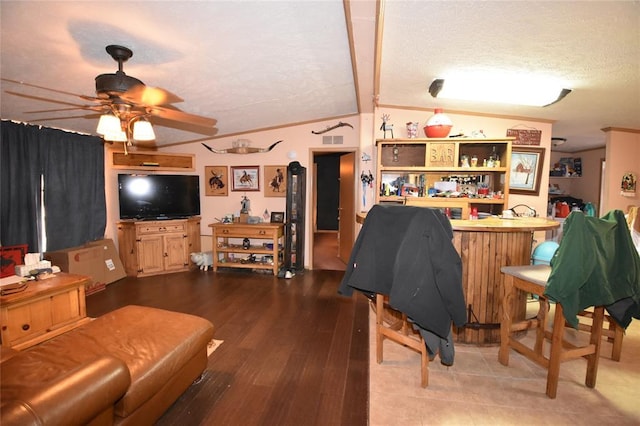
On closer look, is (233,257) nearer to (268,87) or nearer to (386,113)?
(268,87)

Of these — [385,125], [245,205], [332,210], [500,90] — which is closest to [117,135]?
[245,205]

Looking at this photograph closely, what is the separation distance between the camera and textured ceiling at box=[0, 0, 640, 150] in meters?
1.73

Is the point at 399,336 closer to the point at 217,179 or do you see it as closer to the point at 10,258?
the point at 10,258

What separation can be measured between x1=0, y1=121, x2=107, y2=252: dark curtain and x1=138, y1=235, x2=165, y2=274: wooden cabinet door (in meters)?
0.58

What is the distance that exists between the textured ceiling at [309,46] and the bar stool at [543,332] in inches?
65.3

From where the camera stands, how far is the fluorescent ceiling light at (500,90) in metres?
2.76

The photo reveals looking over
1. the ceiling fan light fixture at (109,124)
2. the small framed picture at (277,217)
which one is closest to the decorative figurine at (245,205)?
the small framed picture at (277,217)

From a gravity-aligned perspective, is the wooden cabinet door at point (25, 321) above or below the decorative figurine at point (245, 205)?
below

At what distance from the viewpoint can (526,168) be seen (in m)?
3.88

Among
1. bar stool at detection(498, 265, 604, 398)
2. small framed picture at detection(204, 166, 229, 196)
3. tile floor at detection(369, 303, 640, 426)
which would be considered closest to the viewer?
tile floor at detection(369, 303, 640, 426)

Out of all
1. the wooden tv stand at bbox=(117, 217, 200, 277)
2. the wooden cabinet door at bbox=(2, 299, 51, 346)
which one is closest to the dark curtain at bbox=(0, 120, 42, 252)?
the wooden tv stand at bbox=(117, 217, 200, 277)

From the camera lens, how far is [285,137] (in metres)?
4.84

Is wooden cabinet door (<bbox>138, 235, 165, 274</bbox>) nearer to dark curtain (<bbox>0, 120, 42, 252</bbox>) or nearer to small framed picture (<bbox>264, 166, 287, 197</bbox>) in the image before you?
dark curtain (<bbox>0, 120, 42, 252</bbox>)

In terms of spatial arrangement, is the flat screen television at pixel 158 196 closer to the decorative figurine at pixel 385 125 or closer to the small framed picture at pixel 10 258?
the small framed picture at pixel 10 258
